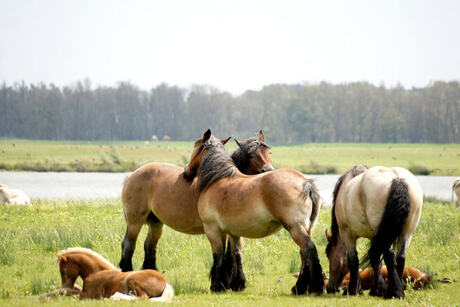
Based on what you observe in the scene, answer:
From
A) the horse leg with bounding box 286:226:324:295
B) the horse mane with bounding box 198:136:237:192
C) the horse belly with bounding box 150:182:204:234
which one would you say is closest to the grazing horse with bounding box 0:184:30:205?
the horse belly with bounding box 150:182:204:234

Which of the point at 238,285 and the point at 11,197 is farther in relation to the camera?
the point at 11,197

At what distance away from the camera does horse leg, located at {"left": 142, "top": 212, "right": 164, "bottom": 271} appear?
8.91 m

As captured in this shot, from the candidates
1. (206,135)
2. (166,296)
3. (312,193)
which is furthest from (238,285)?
(206,135)

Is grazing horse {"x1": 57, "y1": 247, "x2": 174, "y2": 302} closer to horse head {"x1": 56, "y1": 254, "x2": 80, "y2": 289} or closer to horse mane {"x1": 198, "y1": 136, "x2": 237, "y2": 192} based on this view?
horse head {"x1": 56, "y1": 254, "x2": 80, "y2": 289}

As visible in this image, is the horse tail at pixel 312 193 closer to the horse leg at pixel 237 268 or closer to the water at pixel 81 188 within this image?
the horse leg at pixel 237 268

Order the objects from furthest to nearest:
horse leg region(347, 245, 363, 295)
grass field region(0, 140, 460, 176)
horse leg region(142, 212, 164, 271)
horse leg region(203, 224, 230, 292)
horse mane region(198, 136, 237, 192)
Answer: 1. grass field region(0, 140, 460, 176)
2. horse leg region(142, 212, 164, 271)
3. horse mane region(198, 136, 237, 192)
4. horse leg region(203, 224, 230, 292)
5. horse leg region(347, 245, 363, 295)

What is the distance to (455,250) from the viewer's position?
10250mm

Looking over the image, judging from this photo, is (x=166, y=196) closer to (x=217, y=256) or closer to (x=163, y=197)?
(x=163, y=197)

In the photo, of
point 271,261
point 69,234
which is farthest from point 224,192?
point 69,234

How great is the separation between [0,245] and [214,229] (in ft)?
15.2

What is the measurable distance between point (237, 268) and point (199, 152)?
5.73ft

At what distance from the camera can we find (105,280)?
6.89 meters

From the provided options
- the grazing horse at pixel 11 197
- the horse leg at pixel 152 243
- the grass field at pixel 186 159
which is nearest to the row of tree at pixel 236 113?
the grass field at pixel 186 159

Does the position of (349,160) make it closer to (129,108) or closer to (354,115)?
(354,115)
